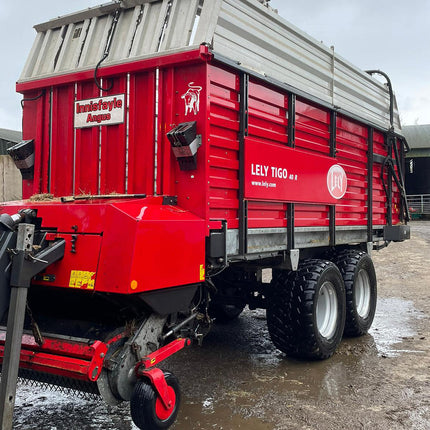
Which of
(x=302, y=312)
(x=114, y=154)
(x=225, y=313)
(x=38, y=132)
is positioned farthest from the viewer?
(x=225, y=313)

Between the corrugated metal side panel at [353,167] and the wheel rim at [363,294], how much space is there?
70 centimetres

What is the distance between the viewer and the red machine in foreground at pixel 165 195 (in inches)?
124

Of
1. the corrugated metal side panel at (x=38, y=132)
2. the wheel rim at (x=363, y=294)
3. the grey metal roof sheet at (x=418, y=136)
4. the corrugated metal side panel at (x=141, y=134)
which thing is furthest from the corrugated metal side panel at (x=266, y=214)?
the grey metal roof sheet at (x=418, y=136)

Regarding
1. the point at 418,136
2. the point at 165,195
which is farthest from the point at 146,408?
the point at 418,136

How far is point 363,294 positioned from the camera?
21.4 ft

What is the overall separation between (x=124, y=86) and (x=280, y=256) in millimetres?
2212

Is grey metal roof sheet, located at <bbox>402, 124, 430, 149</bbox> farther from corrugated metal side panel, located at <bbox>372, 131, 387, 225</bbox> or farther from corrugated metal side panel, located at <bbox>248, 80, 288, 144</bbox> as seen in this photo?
corrugated metal side panel, located at <bbox>248, 80, 288, 144</bbox>

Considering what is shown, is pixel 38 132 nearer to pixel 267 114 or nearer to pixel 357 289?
pixel 267 114

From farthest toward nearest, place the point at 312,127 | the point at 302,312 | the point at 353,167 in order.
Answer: the point at 353,167, the point at 312,127, the point at 302,312

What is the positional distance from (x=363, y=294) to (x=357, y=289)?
0.17 meters

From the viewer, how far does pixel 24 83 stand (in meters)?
4.73

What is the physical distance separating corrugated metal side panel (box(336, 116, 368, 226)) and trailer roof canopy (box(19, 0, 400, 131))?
23.7 inches

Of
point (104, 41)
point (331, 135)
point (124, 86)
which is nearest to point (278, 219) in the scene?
point (331, 135)

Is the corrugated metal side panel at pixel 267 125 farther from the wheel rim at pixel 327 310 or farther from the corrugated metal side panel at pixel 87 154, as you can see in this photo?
the corrugated metal side panel at pixel 87 154
